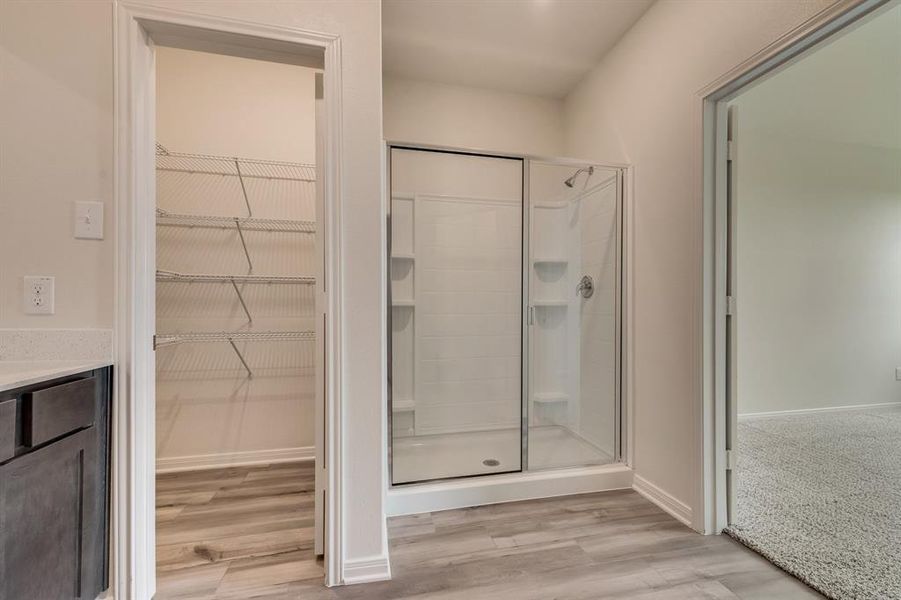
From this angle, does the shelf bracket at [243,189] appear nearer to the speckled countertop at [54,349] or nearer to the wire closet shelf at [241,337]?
the wire closet shelf at [241,337]

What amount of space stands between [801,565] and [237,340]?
3.05 metres

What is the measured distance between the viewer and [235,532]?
5.55 ft

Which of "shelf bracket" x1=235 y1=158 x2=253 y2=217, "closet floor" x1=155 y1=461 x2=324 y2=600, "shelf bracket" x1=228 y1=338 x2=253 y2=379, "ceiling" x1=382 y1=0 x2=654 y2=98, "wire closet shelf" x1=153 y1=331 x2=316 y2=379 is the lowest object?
"closet floor" x1=155 y1=461 x2=324 y2=600

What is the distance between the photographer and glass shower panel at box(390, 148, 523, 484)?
2.20 m

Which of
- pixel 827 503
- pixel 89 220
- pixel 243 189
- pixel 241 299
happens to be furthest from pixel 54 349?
pixel 827 503

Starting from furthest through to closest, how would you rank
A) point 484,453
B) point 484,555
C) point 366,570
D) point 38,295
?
point 484,453 < point 484,555 < point 366,570 < point 38,295

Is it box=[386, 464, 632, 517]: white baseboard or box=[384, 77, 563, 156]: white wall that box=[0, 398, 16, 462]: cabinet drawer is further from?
box=[384, 77, 563, 156]: white wall

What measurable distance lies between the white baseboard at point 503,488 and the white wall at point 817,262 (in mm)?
2235

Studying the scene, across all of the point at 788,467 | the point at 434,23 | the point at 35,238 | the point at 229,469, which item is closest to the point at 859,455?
the point at 788,467

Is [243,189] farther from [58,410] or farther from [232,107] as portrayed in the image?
[58,410]

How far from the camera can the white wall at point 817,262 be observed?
3379 mm

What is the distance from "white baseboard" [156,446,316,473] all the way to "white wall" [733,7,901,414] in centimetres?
389

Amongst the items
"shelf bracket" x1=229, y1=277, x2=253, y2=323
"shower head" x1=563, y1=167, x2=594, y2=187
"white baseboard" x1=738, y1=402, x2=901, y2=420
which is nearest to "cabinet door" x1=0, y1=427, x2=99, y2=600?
"shelf bracket" x1=229, y1=277, x2=253, y2=323

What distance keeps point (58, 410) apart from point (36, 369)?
0.60ft
